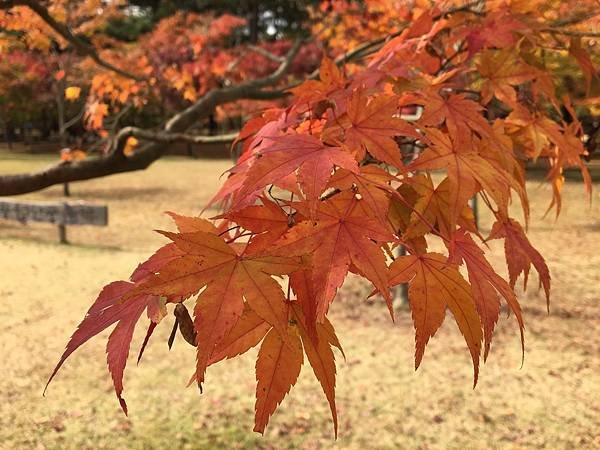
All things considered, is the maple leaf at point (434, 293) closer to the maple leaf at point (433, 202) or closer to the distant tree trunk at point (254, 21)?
the maple leaf at point (433, 202)

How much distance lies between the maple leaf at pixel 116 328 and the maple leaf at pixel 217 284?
8 centimetres

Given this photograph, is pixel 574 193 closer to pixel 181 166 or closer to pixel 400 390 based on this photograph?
pixel 400 390

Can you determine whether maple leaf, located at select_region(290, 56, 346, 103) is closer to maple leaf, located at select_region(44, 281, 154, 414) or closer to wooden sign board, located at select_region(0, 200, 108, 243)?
maple leaf, located at select_region(44, 281, 154, 414)

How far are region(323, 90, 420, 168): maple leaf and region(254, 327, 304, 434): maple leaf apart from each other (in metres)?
0.26

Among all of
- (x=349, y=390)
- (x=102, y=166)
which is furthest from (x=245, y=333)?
(x=349, y=390)

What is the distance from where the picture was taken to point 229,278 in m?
0.55

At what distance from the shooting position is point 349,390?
126 inches

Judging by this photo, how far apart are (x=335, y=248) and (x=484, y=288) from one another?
0.20m

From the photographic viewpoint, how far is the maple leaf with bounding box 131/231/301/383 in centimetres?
53

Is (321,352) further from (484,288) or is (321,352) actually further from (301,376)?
(301,376)

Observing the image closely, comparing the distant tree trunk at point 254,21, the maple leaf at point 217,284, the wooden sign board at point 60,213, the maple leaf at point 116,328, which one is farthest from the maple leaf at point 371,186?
the distant tree trunk at point 254,21

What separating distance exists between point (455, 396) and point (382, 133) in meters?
2.74

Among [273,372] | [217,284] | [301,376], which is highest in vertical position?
[217,284]

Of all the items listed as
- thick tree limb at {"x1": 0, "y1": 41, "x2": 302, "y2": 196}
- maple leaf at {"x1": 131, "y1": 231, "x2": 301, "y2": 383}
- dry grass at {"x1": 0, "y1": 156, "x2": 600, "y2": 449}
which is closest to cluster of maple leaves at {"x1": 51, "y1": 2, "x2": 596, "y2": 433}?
maple leaf at {"x1": 131, "y1": 231, "x2": 301, "y2": 383}
